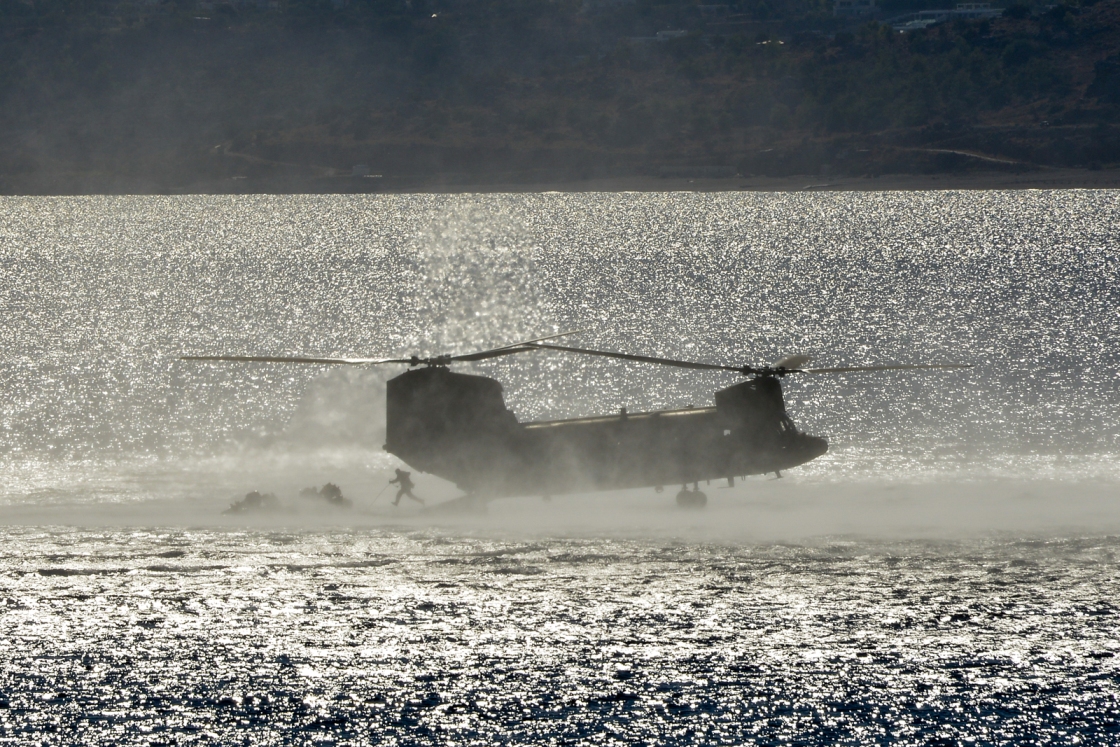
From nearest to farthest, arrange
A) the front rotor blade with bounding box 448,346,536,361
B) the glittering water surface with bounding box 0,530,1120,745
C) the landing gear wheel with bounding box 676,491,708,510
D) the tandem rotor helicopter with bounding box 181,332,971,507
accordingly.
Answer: the glittering water surface with bounding box 0,530,1120,745
the front rotor blade with bounding box 448,346,536,361
the tandem rotor helicopter with bounding box 181,332,971,507
the landing gear wheel with bounding box 676,491,708,510

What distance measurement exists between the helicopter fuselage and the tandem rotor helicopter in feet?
0.09

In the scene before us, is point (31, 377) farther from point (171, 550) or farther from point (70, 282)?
point (70, 282)

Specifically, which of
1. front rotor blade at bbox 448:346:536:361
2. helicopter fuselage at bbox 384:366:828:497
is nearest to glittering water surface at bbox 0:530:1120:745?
helicopter fuselage at bbox 384:366:828:497

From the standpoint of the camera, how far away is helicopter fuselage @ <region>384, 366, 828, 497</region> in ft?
123

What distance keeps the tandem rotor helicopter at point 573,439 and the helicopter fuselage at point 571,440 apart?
28 millimetres

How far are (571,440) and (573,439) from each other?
0.20 ft

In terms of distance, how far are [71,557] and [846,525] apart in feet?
70.5

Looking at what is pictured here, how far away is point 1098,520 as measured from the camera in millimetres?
39562

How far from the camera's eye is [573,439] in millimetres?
37500

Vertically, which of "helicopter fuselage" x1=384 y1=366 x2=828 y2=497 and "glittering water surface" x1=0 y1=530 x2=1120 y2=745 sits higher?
"helicopter fuselage" x1=384 y1=366 x2=828 y2=497

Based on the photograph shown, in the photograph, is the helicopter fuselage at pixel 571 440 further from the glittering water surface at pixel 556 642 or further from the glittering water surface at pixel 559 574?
the glittering water surface at pixel 556 642

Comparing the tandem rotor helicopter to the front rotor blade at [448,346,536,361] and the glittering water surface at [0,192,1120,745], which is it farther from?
the glittering water surface at [0,192,1120,745]

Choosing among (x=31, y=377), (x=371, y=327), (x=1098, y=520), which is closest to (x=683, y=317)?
(x=371, y=327)

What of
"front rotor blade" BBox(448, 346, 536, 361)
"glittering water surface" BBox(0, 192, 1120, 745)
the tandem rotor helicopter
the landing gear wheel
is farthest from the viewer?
the landing gear wheel
